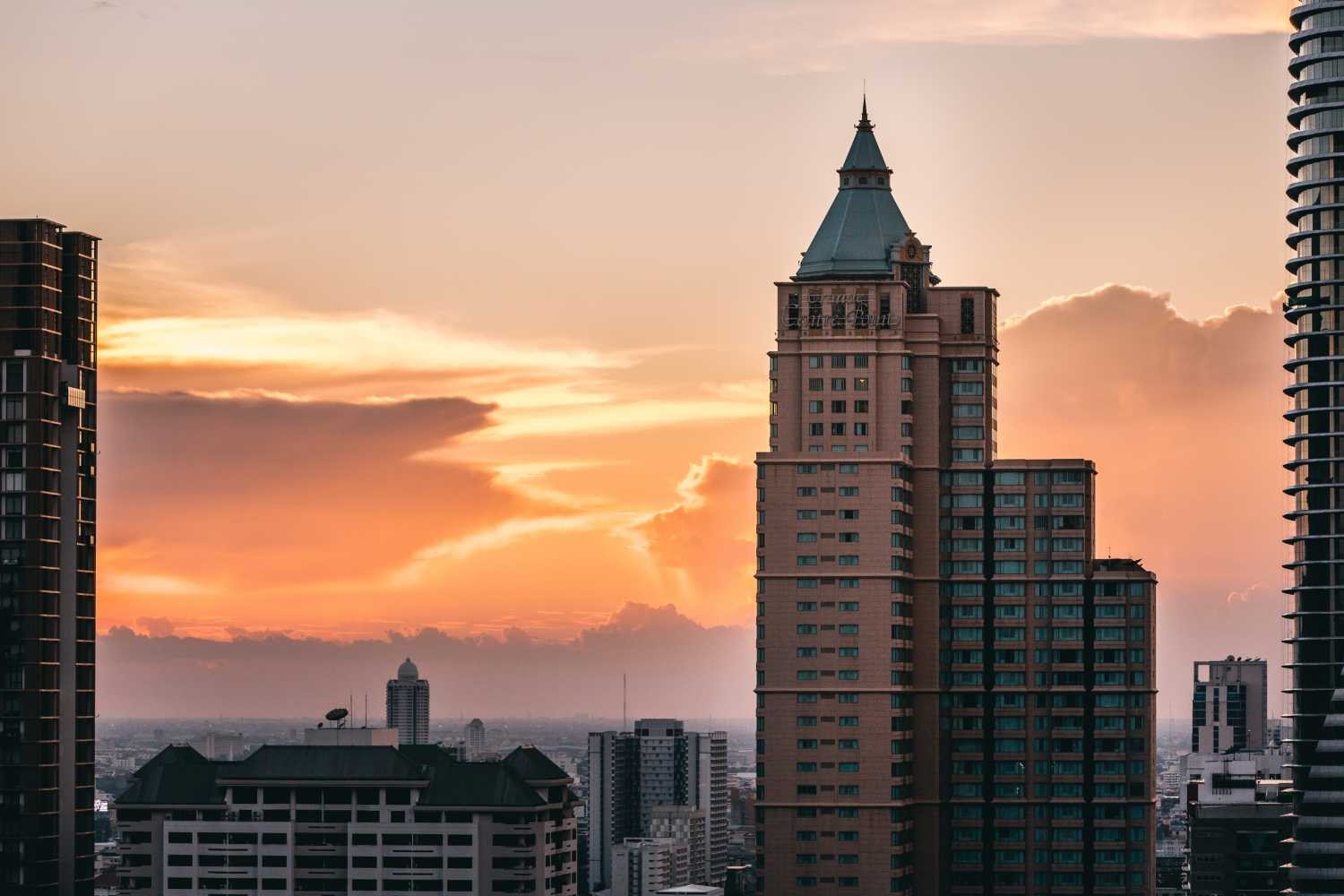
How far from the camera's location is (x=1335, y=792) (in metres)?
199

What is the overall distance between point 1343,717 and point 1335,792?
5.04 m

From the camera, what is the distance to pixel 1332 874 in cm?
19800

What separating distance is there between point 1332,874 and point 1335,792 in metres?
5.54

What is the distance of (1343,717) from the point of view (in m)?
200

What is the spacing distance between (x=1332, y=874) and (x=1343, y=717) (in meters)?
10.6
